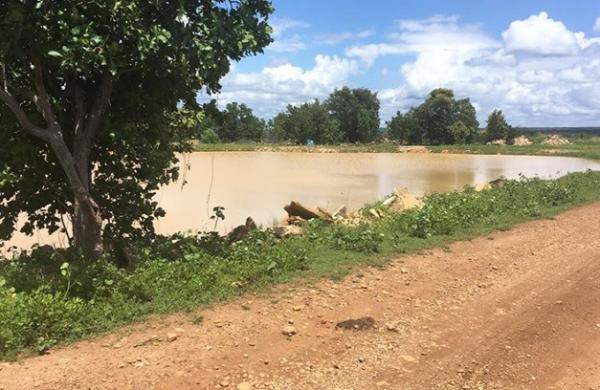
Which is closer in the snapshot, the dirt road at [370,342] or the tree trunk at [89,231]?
the dirt road at [370,342]

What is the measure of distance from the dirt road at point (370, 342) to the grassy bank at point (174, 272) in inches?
10.7

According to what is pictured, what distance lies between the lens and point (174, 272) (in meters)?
6.57

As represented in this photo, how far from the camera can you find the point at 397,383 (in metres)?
4.51

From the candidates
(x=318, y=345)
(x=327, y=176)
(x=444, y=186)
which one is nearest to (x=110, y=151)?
(x=318, y=345)

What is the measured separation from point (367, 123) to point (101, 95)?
82480mm

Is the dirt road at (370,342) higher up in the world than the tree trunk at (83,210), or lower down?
lower down

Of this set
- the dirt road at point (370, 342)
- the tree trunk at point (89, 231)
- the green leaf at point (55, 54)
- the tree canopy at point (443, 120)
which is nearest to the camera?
the dirt road at point (370, 342)

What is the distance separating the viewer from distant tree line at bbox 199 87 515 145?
8506 centimetres

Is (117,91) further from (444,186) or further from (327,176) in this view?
(327,176)

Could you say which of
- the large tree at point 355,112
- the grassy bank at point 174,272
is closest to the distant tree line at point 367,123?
the large tree at point 355,112

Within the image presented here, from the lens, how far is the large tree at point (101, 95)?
19.2ft

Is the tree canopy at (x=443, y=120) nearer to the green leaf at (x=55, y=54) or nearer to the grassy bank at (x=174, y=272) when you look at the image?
the grassy bank at (x=174, y=272)

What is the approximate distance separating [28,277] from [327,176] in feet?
95.6

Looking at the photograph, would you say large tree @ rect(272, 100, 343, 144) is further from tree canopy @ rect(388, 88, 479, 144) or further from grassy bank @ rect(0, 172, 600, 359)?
grassy bank @ rect(0, 172, 600, 359)
